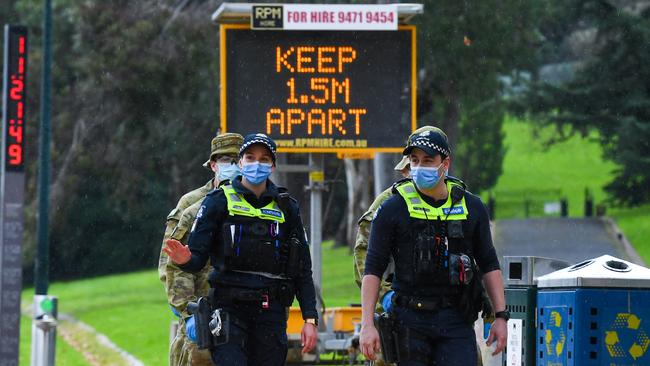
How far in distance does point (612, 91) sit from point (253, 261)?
3250 cm

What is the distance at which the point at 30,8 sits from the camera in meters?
53.0

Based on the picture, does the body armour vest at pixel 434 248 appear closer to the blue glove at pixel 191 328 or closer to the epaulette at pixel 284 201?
the epaulette at pixel 284 201

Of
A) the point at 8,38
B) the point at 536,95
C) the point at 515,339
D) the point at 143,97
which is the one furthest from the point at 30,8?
the point at 515,339

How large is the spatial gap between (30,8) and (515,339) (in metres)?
45.8

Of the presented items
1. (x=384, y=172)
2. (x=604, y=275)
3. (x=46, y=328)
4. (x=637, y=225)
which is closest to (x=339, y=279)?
(x=637, y=225)

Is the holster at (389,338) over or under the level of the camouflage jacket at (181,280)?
under

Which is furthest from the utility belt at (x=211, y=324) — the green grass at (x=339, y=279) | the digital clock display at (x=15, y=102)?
the green grass at (x=339, y=279)

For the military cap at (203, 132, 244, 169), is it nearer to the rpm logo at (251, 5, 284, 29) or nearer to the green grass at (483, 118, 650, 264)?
the rpm logo at (251, 5, 284, 29)

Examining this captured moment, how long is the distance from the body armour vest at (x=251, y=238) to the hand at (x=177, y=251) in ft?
0.87

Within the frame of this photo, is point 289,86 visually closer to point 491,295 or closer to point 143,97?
point 491,295

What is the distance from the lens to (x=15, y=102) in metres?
17.3

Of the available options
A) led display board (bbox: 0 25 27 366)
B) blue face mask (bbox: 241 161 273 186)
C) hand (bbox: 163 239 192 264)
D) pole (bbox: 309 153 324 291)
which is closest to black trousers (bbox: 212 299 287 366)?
hand (bbox: 163 239 192 264)

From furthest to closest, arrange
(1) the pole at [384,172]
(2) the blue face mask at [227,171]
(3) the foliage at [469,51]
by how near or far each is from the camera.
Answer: (3) the foliage at [469,51]
(1) the pole at [384,172]
(2) the blue face mask at [227,171]

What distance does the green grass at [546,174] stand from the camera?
6850 centimetres
